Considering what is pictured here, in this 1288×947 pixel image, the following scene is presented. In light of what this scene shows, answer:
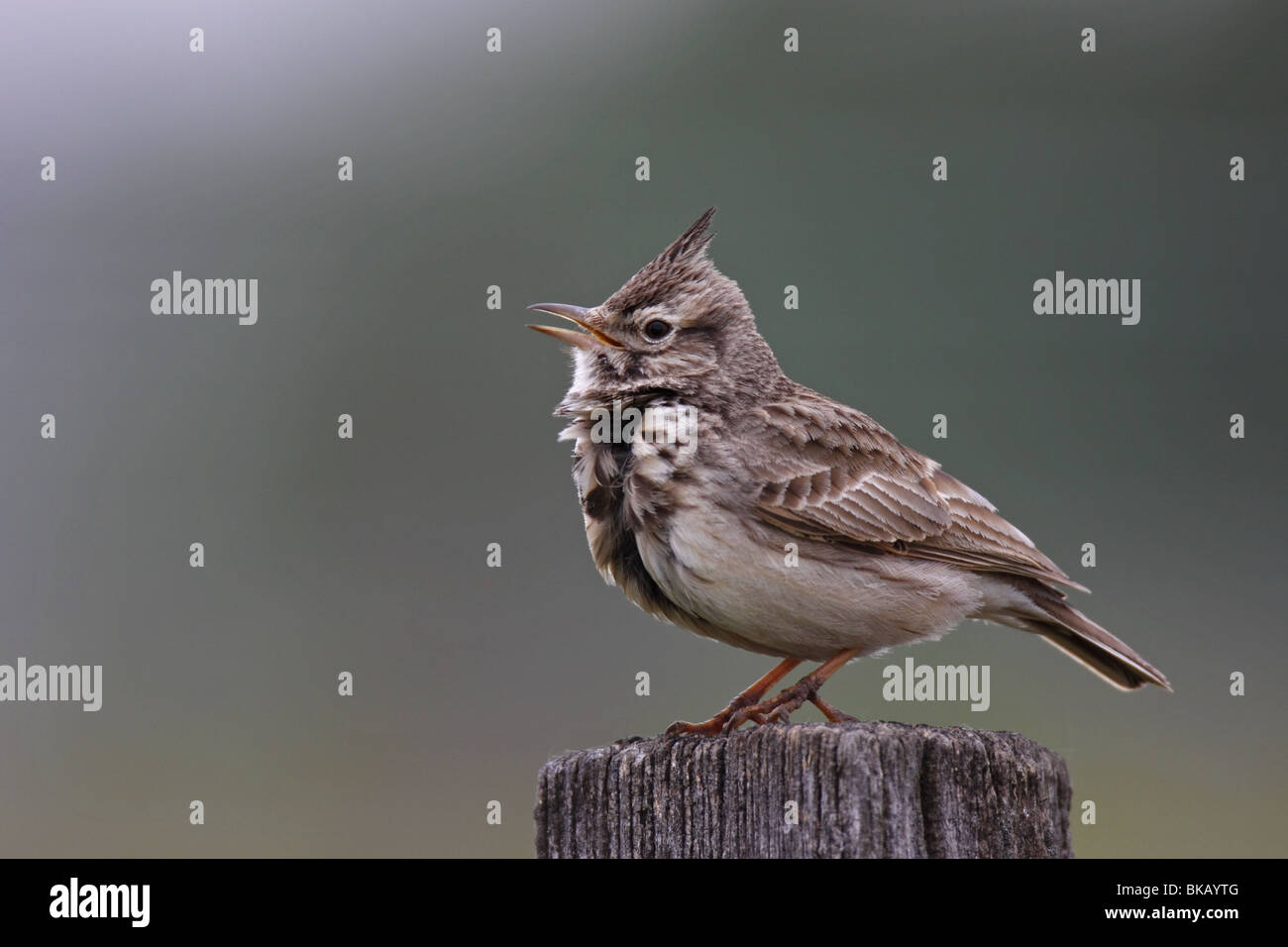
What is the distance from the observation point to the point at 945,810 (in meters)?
5.08

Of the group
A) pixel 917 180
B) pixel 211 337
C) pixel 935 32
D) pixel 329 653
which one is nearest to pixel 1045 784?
pixel 329 653

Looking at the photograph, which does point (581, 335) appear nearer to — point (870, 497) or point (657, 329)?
point (657, 329)

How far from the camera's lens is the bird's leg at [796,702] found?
6.35 m

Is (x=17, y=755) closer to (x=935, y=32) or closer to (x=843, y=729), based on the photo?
(x=843, y=729)

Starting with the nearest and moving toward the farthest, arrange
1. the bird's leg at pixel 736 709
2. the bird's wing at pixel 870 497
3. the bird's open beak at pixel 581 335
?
the bird's leg at pixel 736 709 → the bird's wing at pixel 870 497 → the bird's open beak at pixel 581 335

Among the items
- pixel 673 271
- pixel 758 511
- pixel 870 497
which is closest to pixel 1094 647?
pixel 870 497

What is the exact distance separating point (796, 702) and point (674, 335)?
2.01m

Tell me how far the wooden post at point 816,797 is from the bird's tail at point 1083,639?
2.21m

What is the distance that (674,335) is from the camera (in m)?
7.75

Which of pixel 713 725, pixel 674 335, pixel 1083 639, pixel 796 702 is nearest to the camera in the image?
→ pixel 713 725

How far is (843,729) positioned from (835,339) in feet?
33.1

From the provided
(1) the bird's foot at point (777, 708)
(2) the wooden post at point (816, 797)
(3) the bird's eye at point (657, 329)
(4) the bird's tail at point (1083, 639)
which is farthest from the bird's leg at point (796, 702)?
(3) the bird's eye at point (657, 329)

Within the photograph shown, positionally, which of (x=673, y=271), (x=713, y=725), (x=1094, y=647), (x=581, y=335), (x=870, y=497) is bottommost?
(x=713, y=725)

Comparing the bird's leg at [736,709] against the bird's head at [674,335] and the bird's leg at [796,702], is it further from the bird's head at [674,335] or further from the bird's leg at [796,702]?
the bird's head at [674,335]
